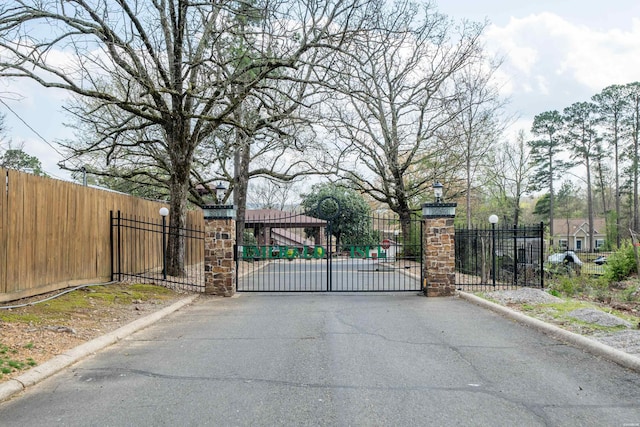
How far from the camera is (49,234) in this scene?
9695 millimetres

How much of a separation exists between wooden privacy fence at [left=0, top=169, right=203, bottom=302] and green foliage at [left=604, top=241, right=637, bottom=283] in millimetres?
14794

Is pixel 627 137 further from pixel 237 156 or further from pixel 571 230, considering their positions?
pixel 237 156

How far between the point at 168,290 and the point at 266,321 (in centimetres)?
439

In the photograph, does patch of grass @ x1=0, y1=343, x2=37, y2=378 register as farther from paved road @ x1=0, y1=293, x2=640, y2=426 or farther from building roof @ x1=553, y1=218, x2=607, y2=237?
building roof @ x1=553, y1=218, x2=607, y2=237

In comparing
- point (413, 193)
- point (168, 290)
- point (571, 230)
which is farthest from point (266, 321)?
point (571, 230)

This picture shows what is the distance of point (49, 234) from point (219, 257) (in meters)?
3.91

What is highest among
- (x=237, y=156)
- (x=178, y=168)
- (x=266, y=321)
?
(x=237, y=156)

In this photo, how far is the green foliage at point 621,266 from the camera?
16.2m

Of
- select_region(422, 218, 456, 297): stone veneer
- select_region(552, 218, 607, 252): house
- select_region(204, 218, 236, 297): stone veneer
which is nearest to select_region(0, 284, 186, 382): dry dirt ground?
select_region(204, 218, 236, 297): stone veneer

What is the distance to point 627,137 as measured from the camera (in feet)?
133

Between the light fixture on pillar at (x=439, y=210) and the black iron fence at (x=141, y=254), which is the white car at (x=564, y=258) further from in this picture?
the black iron fence at (x=141, y=254)

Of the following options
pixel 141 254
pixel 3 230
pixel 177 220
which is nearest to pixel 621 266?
pixel 177 220

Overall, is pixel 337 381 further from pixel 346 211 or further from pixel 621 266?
pixel 346 211

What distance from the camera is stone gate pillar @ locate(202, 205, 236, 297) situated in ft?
40.8
